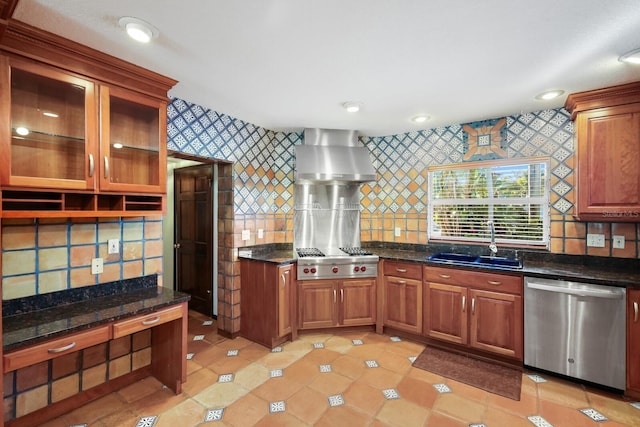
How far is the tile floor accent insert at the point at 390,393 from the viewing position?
2123mm

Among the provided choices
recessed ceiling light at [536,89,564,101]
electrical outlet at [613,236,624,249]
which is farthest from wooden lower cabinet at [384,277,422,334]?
recessed ceiling light at [536,89,564,101]

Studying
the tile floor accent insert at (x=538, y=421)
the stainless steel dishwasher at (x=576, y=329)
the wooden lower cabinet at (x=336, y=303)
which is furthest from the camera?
the wooden lower cabinet at (x=336, y=303)

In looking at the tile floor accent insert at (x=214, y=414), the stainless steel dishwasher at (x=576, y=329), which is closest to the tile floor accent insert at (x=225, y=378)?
the tile floor accent insert at (x=214, y=414)

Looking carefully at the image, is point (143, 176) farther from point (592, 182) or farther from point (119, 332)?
point (592, 182)

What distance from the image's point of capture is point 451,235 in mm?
3387

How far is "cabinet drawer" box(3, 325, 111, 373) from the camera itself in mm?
1406

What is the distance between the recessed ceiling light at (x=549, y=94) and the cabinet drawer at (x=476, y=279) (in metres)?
1.57

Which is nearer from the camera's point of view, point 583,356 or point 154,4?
point 154,4

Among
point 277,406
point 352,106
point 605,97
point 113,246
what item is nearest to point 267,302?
point 277,406

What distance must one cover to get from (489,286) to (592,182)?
120 centimetres

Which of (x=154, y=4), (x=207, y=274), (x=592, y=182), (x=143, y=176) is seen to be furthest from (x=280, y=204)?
(x=592, y=182)

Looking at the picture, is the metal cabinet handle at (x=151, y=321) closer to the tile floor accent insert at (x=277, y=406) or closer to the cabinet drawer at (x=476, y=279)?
the tile floor accent insert at (x=277, y=406)

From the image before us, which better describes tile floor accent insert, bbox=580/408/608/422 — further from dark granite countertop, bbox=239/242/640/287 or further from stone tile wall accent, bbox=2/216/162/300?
stone tile wall accent, bbox=2/216/162/300

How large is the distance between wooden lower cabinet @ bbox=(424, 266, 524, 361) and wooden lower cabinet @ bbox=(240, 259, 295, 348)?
1422 mm
